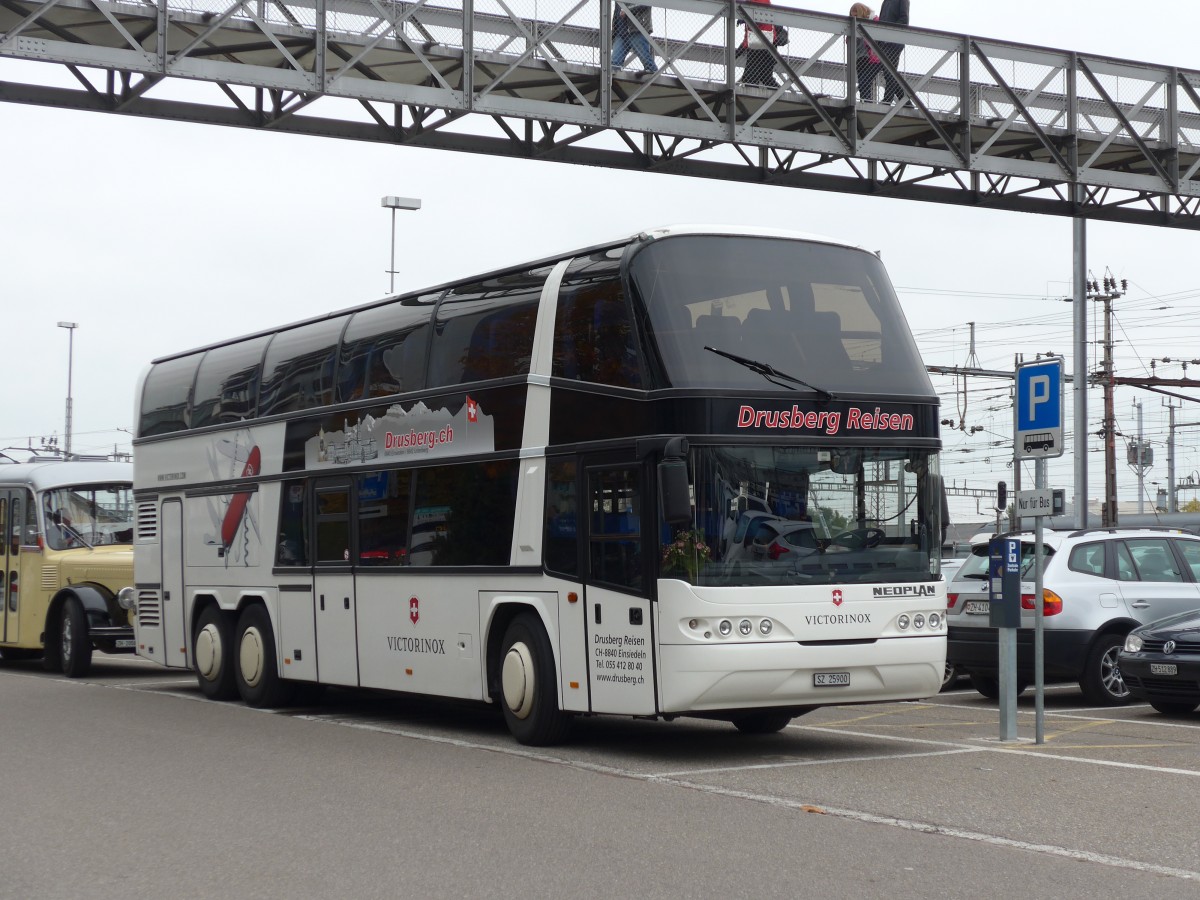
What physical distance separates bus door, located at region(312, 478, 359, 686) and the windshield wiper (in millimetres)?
4743

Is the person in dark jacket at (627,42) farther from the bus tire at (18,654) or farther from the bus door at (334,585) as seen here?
the bus tire at (18,654)

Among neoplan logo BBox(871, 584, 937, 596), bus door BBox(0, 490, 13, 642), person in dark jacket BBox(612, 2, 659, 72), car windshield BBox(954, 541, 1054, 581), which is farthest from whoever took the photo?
bus door BBox(0, 490, 13, 642)

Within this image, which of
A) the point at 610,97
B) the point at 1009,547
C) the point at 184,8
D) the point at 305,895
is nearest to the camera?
the point at 305,895

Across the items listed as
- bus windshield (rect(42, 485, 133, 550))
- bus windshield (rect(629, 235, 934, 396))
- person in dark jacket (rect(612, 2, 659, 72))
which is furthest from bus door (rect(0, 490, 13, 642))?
bus windshield (rect(629, 235, 934, 396))

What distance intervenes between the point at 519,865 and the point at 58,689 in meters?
12.3

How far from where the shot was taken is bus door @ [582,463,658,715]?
11312mm

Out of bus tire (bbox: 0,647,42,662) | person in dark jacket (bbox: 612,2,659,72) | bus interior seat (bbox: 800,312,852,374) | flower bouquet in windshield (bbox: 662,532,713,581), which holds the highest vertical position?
person in dark jacket (bbox: 612,2,659,72)

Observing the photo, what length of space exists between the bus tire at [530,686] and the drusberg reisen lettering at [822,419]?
2318 millimetres

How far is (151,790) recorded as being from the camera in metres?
10.3

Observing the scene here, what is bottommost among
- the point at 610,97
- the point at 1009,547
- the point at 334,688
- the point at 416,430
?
the point at 334,688

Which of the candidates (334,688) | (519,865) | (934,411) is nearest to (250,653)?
(334,688)

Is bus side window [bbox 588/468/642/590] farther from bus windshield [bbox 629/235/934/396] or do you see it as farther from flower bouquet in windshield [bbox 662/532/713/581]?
bus windshield [bbox 629/235/934/396]

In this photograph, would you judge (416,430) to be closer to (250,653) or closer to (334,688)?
(250,653)

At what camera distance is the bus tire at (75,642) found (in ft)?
66.6
